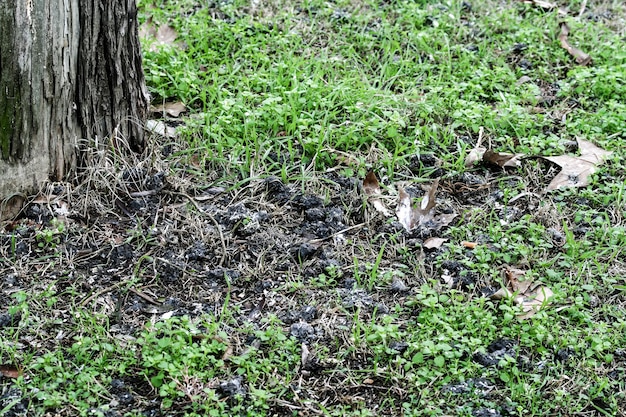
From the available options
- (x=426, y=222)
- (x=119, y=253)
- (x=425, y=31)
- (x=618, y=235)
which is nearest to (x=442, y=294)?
(x=426, y=222)

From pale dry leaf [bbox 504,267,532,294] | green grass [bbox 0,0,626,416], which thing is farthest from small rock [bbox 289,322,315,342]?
pale dry leaf [bbox 504,267,532,294]

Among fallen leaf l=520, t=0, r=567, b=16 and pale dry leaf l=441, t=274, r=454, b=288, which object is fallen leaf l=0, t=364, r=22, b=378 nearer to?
pale dry leaf l=441, t=274, r=454, b=288

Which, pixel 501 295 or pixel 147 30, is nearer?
pixel 501 295

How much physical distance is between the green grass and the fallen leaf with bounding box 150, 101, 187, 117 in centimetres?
5

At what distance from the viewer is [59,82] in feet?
11.8

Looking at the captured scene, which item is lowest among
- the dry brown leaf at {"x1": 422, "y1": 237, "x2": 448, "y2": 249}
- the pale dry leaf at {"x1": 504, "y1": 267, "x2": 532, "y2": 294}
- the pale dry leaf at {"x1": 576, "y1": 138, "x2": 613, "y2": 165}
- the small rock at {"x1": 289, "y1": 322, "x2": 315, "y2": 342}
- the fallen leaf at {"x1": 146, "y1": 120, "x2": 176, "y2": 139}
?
Answer: the small rock at {"x1": 289, "y1": 322, "x2": 315, "y2": 342}

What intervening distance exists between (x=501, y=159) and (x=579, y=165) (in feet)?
1.28

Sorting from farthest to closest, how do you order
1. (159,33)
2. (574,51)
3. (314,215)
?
(574,51) < (159,33) < (314,215)

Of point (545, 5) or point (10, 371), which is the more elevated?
point (545, 5)

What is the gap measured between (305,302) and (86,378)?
0.93 meters

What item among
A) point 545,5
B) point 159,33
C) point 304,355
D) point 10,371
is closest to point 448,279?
point 304,355

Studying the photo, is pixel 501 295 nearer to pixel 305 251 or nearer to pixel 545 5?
pixel 305 251

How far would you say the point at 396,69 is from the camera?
4.86 metres

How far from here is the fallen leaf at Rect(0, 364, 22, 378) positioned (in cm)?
301
